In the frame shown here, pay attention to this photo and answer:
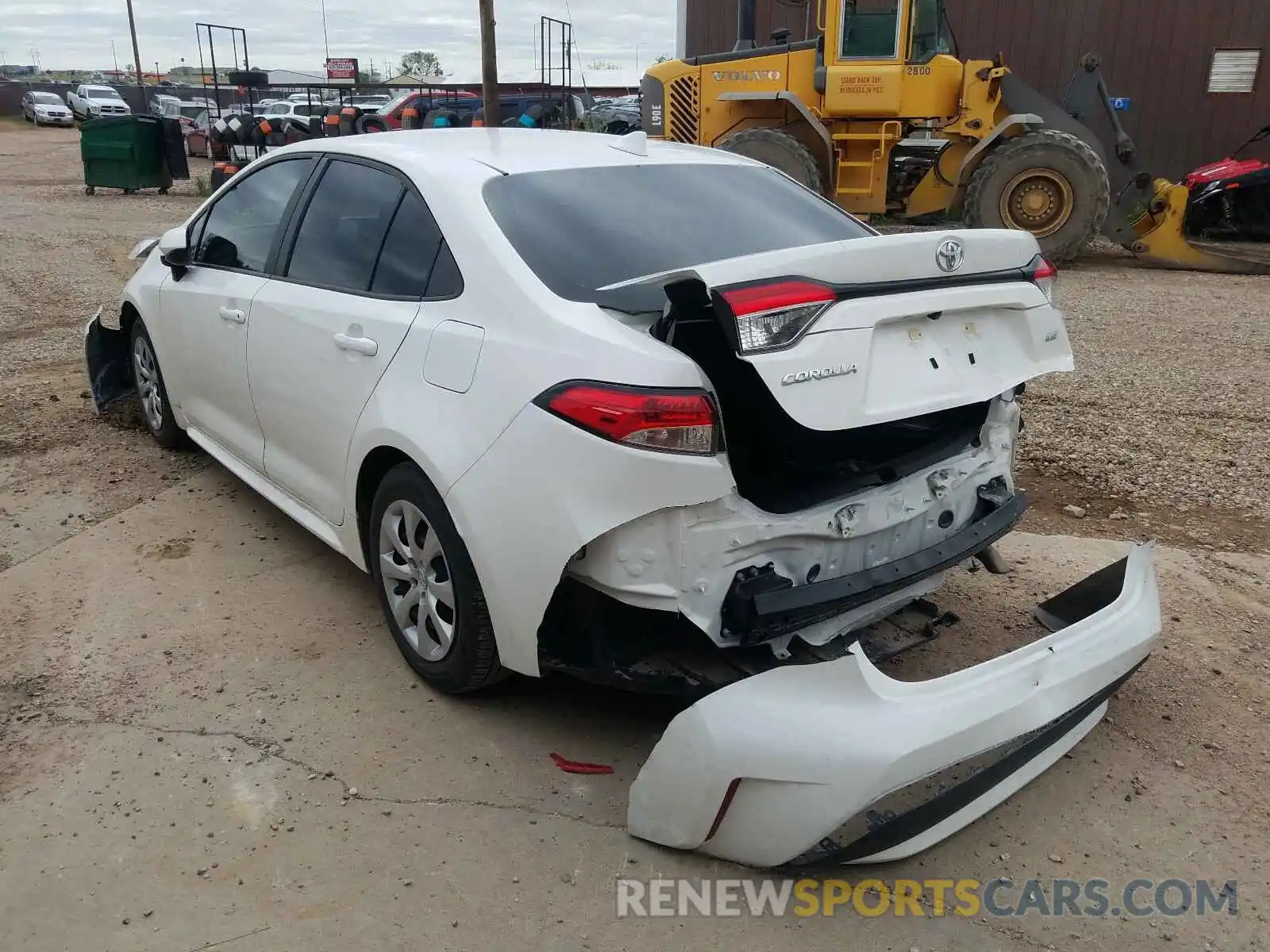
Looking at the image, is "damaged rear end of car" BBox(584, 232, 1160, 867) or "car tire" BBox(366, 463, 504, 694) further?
"car tire" BBox(366, 463, 504, 694)

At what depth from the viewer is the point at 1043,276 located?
3078 mm

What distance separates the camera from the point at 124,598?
385cm

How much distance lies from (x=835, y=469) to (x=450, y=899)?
59.2 inches

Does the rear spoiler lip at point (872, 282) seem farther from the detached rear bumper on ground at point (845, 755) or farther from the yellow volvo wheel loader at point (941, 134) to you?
the yellow volvo wheel loader at point (941, 134)

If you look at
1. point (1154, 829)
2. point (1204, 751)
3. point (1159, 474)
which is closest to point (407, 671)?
point (1154, 829)

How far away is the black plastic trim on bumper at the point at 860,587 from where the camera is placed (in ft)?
A: 8.29

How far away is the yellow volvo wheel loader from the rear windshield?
8130mm

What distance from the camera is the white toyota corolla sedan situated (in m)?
2.36

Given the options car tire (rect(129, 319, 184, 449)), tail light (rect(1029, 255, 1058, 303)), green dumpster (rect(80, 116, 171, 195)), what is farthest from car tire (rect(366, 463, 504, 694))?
green dumpster (rect(80, 116, 171, 195))

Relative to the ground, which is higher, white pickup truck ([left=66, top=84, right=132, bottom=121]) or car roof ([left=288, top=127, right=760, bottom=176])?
white pickup truck ([left=66, top=84, right=132, bottom=121])

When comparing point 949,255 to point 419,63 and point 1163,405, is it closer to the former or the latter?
point 1163,405

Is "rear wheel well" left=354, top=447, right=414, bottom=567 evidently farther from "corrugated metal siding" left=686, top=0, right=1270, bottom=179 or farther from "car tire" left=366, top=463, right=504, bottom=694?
"corrugated metal siding" left=686, top=0, right=1270, bottom=179

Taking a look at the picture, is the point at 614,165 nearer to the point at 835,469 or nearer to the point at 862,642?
the point at 835,469

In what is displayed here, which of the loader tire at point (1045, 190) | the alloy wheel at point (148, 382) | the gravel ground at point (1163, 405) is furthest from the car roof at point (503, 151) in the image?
the loader tire at point (1045, 190)
